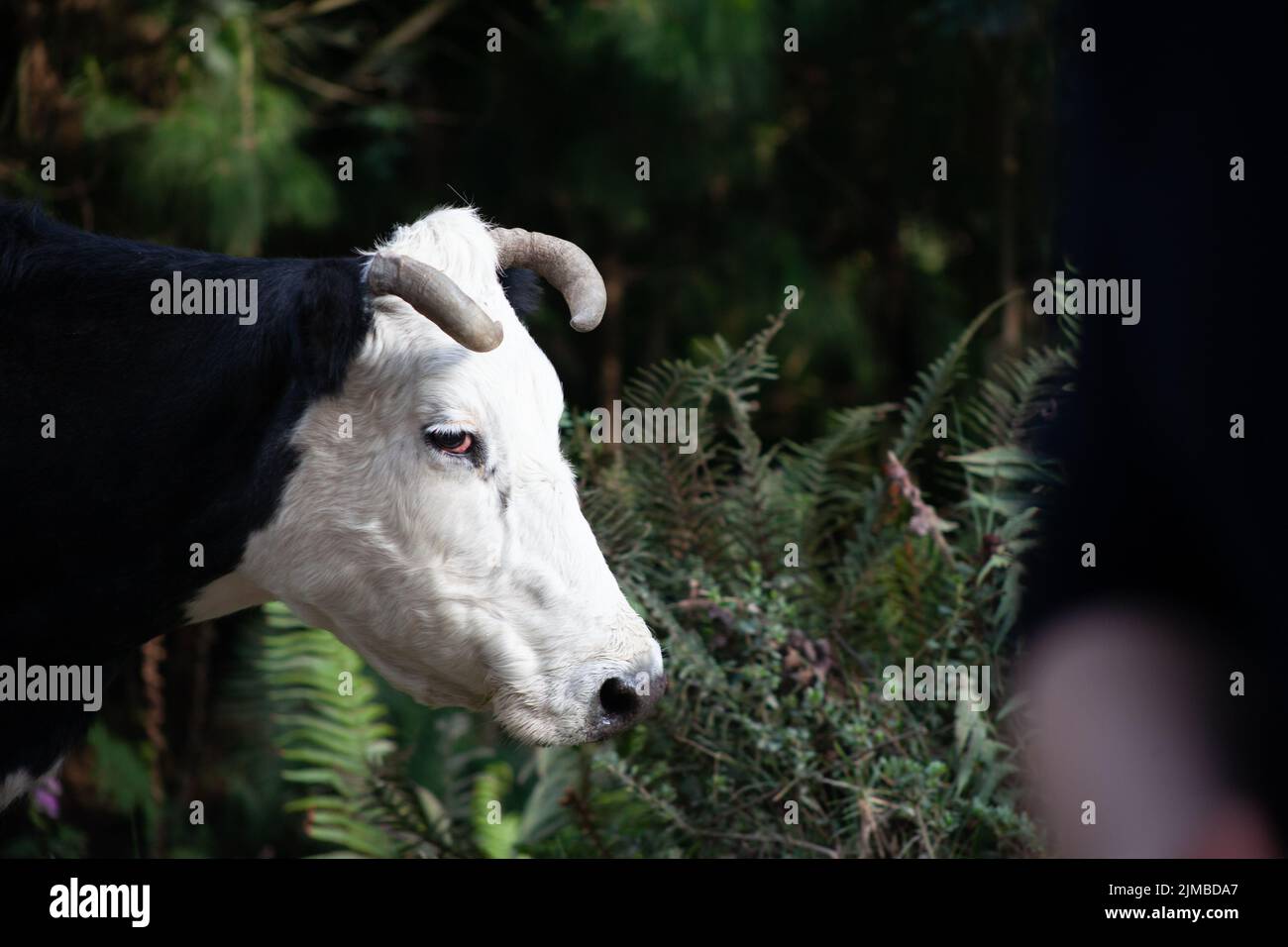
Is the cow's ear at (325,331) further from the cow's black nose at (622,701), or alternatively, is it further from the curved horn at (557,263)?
the cow's black nose at (622,701)

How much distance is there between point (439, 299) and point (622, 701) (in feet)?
2.55

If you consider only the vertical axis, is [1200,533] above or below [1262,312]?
below

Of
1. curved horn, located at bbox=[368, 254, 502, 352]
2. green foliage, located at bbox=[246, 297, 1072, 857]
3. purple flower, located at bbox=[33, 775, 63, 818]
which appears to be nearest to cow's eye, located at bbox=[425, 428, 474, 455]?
curved horn, located at bbox=[368, 254, 502, 352]

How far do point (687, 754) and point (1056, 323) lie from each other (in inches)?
60.4

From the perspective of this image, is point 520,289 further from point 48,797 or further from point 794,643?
point 48,797

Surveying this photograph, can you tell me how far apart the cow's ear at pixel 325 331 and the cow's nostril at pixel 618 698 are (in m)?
0.74

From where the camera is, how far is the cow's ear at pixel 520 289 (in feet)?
9.38

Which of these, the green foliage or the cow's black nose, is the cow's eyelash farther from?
the green foliage

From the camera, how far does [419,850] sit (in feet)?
13.3

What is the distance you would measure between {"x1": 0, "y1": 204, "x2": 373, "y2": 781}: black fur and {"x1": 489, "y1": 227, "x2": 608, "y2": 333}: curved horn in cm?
41

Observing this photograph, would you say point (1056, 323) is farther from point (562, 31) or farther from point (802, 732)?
point (562, 31)

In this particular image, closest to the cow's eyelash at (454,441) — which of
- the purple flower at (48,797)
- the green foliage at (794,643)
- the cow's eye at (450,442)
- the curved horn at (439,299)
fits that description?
the cow's eye at (450,442)

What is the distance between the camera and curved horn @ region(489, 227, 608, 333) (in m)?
2.79

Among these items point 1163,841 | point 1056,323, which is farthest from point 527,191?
point 1163,841
